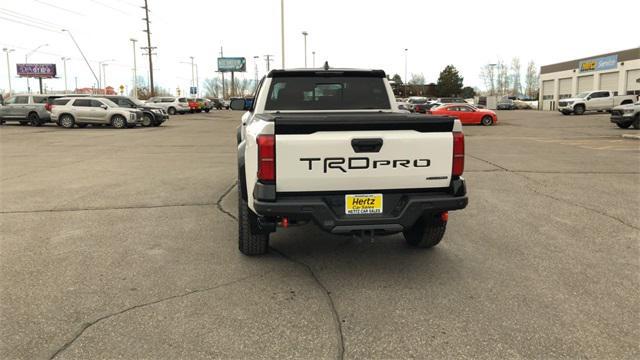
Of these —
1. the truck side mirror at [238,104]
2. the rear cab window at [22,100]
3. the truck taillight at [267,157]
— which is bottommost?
the truck taillight at [267,157]

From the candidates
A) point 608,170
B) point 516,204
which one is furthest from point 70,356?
point 608,170

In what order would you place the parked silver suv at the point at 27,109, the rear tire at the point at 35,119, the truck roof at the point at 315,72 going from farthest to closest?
the rear tire at the point at 35,119 → the parked silver suv at the point at 27,109 → the truck roof at the point at 315,72

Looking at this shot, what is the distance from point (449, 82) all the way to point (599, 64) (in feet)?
155

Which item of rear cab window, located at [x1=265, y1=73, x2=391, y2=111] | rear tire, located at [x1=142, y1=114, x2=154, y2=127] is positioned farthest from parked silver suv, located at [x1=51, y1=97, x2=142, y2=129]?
rear cab window, located at [x1=265, y1=73, x2=391, y2=111]

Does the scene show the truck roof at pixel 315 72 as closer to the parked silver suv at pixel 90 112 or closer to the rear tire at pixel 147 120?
the parked silver suv at pixel 90 112

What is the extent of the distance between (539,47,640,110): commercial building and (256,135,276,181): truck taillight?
50909mm

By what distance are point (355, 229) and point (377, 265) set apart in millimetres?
912

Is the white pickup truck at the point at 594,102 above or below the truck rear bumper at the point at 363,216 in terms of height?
above

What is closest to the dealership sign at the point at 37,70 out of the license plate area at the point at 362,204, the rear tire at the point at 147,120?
the rear tire at the point at 147,120

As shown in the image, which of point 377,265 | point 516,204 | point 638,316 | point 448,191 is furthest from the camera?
point 516,204

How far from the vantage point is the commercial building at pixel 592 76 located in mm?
51531

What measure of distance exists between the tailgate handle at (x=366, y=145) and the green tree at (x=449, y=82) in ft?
342

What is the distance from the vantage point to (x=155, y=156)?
44.8 ft

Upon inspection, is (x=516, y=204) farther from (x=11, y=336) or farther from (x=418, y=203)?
(x=11, y=336)
